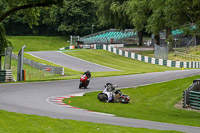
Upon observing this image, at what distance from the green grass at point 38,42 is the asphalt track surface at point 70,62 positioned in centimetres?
2710

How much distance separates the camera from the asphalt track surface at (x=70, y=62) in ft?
169

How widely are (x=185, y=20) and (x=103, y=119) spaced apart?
45.3 metres

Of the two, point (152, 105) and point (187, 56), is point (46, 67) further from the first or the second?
point (187, 56)

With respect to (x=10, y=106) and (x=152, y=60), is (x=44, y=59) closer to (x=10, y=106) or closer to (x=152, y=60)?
(x=152, y=60)

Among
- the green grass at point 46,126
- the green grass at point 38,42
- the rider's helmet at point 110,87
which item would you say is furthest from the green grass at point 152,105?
the green grass at point 38,42

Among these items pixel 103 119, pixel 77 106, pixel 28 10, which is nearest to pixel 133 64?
pixel 28 10

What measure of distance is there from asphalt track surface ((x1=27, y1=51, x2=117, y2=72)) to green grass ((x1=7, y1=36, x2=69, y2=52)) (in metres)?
27.1

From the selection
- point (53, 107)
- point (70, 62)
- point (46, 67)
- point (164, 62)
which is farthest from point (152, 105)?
point (164, 62)

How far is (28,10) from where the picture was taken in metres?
36.0

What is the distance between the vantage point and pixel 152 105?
66.7 ft

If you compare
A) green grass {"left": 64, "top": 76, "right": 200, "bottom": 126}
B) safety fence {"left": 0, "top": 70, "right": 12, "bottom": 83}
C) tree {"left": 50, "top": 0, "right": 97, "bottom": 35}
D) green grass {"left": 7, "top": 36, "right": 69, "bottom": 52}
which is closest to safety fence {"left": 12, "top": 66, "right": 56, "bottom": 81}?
safety fence {"left": 0, "top": 70, "right": 12, "bottom": 83}

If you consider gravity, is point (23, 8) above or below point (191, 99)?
above

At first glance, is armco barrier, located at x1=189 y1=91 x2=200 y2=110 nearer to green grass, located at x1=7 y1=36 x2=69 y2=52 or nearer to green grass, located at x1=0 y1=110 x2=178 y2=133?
green grass, located at x1=0 y1=110 x2=178 y2=133

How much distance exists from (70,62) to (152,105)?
120ft
